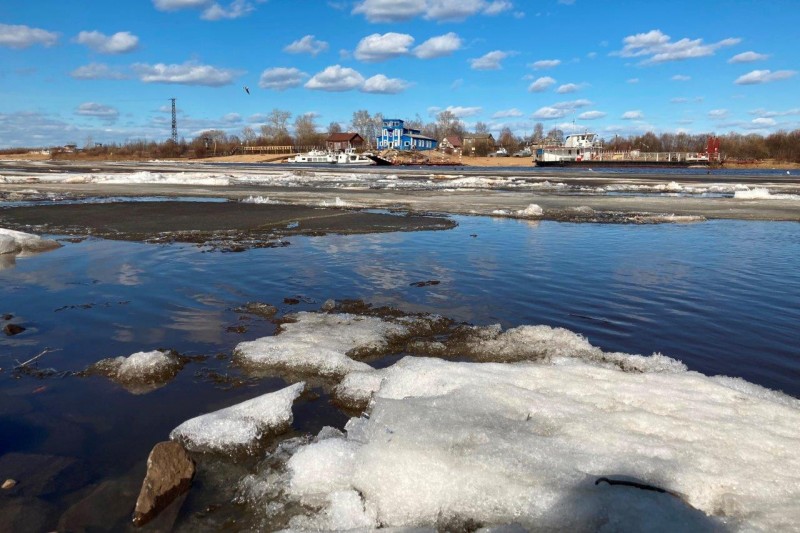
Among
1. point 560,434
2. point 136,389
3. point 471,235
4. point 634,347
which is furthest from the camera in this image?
point 471,235

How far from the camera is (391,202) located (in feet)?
70.0

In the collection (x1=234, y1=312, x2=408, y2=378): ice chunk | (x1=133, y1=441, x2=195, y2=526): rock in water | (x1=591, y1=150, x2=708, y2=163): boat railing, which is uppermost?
(x1=591, y1=150, x2=708, y2=163): boat railing

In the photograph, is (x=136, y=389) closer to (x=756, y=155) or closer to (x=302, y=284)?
(x=302, y=284)

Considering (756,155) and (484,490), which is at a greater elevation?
(756,155)

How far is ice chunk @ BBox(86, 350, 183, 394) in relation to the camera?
437 centimetres

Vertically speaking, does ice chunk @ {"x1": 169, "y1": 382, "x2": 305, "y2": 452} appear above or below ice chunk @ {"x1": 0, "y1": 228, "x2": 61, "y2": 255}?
below

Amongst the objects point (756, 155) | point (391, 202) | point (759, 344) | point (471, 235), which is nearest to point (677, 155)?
point (756, 155)

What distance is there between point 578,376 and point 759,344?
8.41 ft

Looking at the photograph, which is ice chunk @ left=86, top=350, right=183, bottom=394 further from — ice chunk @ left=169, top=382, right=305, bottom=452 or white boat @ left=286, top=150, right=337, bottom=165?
white boat @ left=286, top=150, right=337, bottom=165

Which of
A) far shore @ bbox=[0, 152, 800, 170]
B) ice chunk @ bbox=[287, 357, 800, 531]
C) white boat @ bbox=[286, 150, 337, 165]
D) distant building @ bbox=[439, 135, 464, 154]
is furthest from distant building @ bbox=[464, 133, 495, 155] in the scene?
ice chunk @ bbox=[287, 357, 800, 531]

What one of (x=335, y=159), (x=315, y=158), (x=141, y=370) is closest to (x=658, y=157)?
(x=335, y=159)

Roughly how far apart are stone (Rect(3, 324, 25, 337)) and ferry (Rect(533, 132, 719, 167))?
94.0 meters

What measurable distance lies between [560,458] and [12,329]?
215 inches

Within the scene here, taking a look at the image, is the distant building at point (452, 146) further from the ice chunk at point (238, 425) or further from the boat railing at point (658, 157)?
the ice chunk at point (238, 425)
